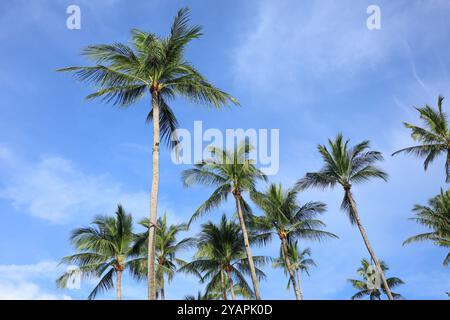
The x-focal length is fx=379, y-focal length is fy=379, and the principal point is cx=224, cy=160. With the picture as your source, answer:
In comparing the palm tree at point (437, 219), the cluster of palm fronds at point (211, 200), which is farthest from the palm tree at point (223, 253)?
the palm tree at point (437, 219)

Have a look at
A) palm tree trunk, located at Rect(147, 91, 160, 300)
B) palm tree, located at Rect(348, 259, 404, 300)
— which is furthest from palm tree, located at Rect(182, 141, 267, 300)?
palm tree, located at Rect(348, 259, 404, 300)

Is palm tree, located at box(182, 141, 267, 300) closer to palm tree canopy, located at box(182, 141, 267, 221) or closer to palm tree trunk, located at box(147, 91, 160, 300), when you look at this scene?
palm tree canopy, located at box(182, 141, 267, 221)

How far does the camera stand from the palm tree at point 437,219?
2781cm

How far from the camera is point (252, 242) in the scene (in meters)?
28.5

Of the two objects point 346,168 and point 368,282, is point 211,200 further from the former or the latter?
point 368,282

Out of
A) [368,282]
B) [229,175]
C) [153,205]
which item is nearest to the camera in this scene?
[153,205]

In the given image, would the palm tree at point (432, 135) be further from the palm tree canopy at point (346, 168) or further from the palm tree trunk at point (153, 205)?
the palm tree trunk at point (153, 205)

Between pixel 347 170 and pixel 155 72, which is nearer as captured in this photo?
pixel 155 72

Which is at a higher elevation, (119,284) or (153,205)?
(153,205)

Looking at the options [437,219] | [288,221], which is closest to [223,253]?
[288,221]

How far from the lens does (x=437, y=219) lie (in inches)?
1122

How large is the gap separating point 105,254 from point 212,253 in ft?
26.0
